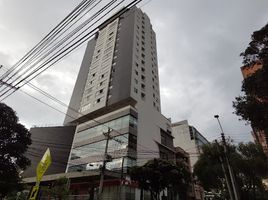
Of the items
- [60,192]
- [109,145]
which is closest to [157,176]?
[60,192]

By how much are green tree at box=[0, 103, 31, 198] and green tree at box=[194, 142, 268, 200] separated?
23301 millimetres

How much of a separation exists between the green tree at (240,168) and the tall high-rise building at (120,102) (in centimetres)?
1164

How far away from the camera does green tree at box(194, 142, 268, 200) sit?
2745 cm

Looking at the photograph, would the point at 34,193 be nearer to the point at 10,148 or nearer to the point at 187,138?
the point at 10,148

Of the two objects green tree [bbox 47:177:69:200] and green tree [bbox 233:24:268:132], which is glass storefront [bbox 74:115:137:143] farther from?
green tree [bbox 233:24:268:132]

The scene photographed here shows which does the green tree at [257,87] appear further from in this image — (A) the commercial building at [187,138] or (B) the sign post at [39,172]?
(A) the commercial building at [187,138]

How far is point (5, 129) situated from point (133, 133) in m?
21.0

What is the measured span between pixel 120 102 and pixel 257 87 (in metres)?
31.5

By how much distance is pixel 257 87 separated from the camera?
1573 cm

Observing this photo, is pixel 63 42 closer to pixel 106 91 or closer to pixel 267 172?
pixel 267 172

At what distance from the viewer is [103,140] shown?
41219 millimetres

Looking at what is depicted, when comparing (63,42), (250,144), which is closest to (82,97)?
(250,144)

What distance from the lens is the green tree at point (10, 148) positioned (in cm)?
2288

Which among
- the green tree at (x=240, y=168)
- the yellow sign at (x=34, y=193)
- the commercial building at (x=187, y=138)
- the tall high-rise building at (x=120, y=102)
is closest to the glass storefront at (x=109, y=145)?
the tall high-rise building at (x=120, y=102)
